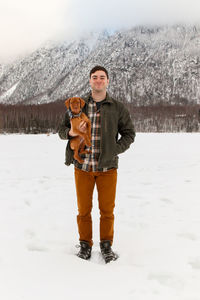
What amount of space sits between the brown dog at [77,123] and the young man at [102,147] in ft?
0.28

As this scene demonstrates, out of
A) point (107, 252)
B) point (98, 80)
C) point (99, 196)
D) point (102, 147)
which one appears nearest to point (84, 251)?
point (107, 252)

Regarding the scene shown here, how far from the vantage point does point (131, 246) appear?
11.3 ft

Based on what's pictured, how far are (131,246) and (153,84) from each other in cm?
19164

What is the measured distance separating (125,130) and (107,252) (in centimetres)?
156

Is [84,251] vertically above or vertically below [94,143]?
below

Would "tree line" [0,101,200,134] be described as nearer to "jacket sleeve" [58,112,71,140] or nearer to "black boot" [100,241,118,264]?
"jacket sleeve" [58,112,71,140]

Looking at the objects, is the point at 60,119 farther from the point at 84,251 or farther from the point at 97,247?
the point at 84,251

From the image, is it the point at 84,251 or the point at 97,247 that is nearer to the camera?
the point at 84,251

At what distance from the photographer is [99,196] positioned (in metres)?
3.05

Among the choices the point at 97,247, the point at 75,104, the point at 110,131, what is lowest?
the point at 97,247

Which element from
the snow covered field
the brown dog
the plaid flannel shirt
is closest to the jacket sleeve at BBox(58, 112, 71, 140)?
the brown dog

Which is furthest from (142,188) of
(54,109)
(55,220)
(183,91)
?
(183,91)

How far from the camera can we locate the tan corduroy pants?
296 centimetres

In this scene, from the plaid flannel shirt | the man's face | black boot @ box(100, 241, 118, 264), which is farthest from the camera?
black boot @ box(100, 241, 118, 264)
